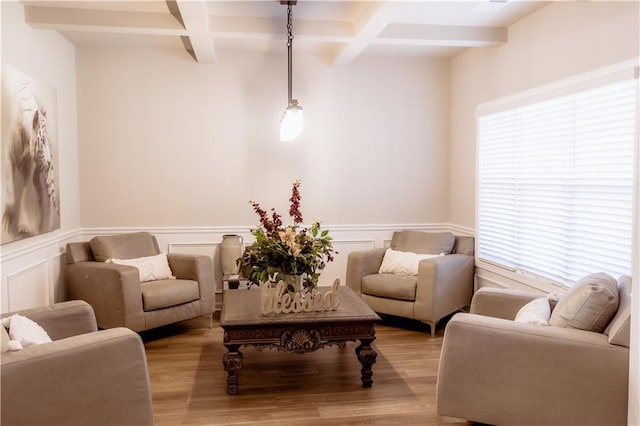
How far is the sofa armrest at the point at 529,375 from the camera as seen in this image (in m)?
2.48

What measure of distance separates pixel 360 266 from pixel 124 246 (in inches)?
84.6

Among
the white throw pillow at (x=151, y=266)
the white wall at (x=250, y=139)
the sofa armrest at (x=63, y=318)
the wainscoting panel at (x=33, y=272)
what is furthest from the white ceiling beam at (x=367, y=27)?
the wainscoting panel at (x=33, y=272)

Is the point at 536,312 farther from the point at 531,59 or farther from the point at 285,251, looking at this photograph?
the point at 531,59

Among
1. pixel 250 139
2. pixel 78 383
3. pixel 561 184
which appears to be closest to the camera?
pixel 78 383

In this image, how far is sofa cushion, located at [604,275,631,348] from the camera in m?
2.43

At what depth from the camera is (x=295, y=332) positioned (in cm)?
336

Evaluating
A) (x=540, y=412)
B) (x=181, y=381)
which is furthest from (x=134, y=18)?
(x=540, y=412)

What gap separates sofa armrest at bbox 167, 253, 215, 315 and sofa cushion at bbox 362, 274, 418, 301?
1.39m

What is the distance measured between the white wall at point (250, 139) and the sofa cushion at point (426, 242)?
1.52 ft

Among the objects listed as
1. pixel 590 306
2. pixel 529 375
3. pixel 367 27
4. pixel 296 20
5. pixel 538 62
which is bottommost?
pixel 529 375

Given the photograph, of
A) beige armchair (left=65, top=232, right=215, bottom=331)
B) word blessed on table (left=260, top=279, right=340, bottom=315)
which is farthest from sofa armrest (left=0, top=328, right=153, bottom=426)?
beige armchair (left=65, top=232, right=215, bottom=331)

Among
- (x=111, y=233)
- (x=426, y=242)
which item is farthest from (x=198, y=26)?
(x=426, y=242)

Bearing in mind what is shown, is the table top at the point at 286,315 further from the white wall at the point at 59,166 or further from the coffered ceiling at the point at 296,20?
the coffered ceiling at the point at 296,20

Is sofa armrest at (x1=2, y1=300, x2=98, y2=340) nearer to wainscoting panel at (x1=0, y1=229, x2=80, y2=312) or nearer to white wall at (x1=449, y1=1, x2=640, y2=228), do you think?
wainscoting panel at (x1=0, y1=229, x2=80, y2=312)
